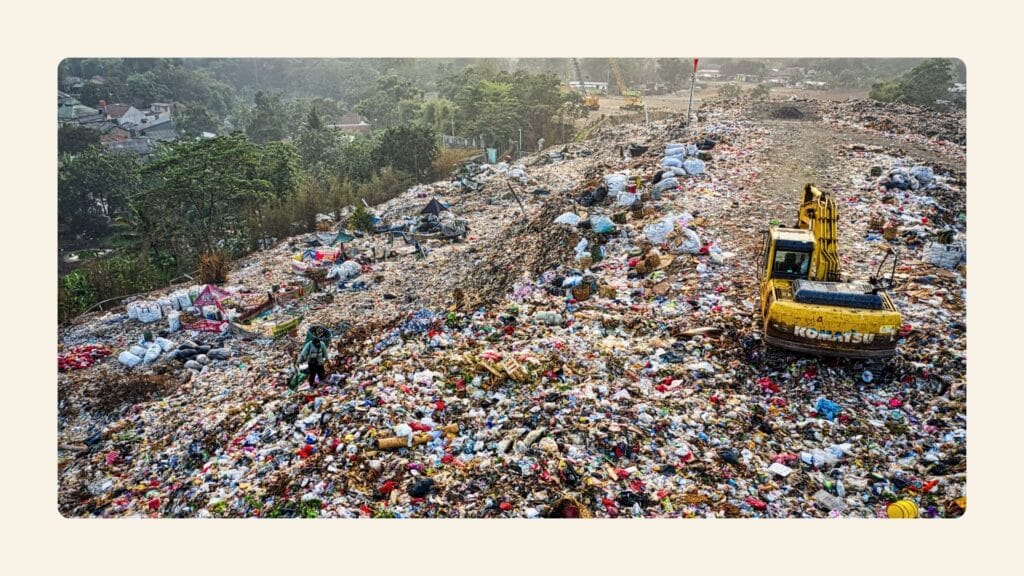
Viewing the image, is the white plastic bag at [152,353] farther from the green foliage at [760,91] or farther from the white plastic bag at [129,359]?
the green foliage at [760,91]

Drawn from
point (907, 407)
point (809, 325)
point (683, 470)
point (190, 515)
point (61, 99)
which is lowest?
point (190, 515)

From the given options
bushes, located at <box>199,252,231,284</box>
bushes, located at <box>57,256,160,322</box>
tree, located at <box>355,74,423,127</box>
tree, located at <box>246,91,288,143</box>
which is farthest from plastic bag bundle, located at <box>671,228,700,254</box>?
tree, located at <box>246,91,288,143</box>

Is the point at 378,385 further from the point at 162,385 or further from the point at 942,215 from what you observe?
the point at 942,215

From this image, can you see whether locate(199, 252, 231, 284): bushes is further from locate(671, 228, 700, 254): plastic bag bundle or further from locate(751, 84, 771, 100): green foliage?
locate(751, 84, 771, 100): green foliage

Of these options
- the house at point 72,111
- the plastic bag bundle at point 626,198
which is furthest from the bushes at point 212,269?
the plastic bag bundle at point 626,198

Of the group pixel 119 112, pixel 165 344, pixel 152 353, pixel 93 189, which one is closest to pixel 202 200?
pixel 93 189

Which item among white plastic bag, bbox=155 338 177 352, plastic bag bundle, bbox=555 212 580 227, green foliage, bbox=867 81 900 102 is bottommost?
white plastic bag, bbox=155 338 177 352

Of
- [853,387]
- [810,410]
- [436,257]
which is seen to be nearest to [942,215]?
[853,387]

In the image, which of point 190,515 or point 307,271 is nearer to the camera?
point 190,515
